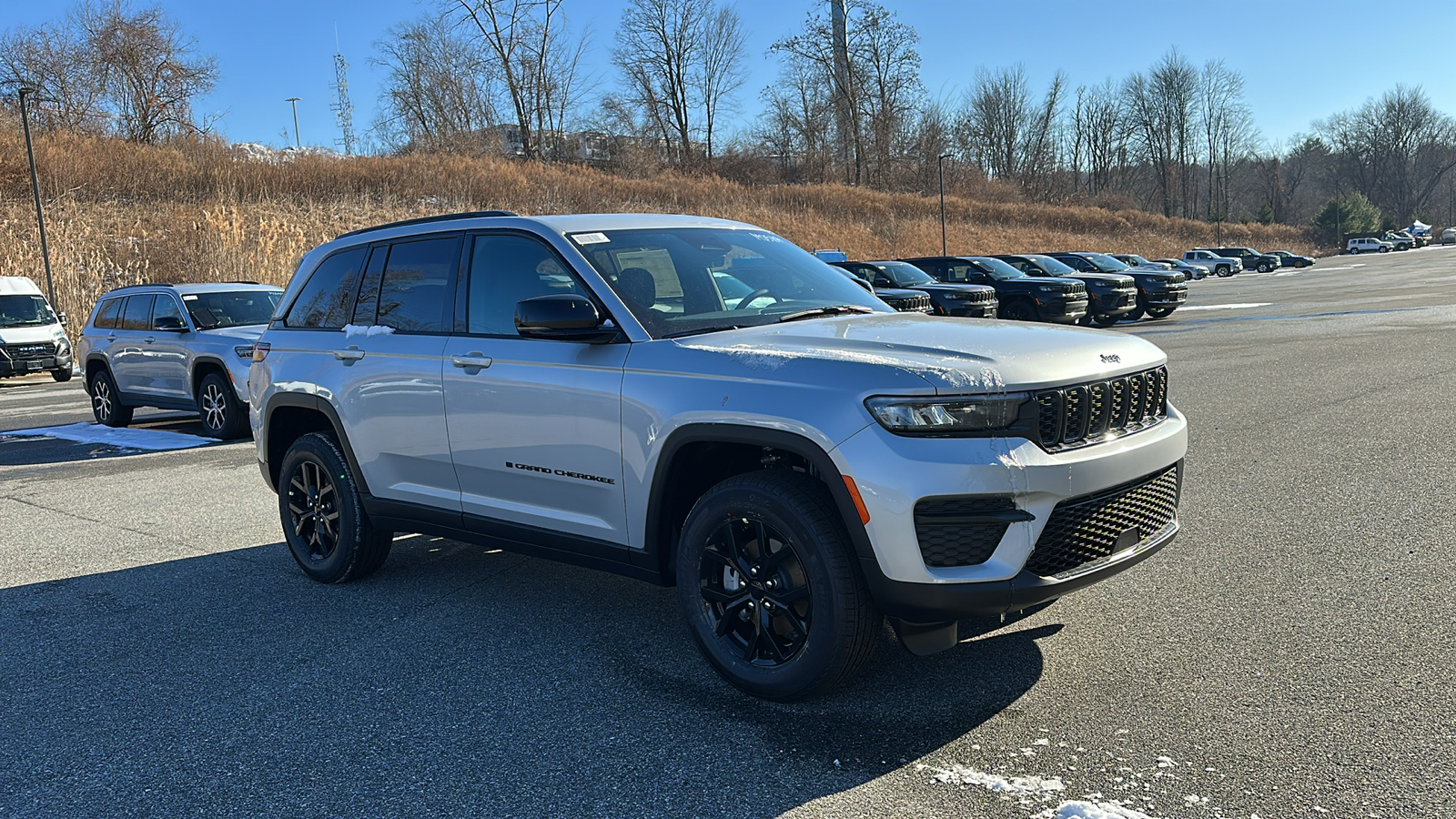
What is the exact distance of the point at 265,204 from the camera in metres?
35.1

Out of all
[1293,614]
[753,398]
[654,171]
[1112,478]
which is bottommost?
[1293,614]

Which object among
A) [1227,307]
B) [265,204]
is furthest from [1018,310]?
[265,204]

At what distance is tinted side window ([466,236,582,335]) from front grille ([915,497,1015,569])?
194cm

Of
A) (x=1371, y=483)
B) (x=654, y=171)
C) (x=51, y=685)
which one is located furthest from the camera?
(x=654, y=171)

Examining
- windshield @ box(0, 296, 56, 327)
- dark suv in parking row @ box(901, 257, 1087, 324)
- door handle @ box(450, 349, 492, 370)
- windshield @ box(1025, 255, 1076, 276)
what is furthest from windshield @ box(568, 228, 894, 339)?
windshield @ box(1025, 255, 1076, 276)

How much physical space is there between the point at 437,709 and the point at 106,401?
39.5 feet

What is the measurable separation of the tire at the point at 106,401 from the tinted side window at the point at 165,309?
125 centimetres

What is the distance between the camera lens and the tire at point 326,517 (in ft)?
17.8

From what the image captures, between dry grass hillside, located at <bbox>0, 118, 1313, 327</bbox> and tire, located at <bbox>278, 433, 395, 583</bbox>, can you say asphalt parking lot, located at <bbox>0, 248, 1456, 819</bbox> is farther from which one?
dry grass hillside, located at <bbox>0, 118, 1313, 327</bbox>

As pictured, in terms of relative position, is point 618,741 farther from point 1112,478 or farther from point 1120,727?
point 1112,478

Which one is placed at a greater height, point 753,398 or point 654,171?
point 654,171

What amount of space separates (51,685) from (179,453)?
23.3ft

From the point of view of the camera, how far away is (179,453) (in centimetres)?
1074

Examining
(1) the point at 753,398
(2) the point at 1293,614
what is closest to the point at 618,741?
(1) the point at 753,398
